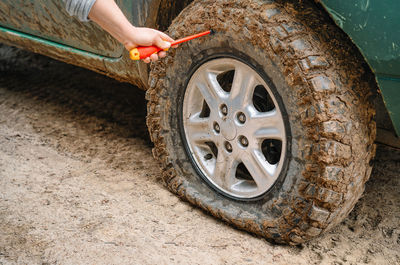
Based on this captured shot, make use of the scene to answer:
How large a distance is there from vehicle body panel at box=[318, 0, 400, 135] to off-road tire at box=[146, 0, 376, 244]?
16 cm

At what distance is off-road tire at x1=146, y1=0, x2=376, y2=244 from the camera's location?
1712 mm

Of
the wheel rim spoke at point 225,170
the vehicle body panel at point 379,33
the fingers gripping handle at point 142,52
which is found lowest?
the wheel rim spoke at point 225,170

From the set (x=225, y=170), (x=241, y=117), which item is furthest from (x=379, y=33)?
(x=225, y=170)

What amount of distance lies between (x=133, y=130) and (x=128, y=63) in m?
0.78

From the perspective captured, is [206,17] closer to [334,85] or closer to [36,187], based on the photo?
[334,85]

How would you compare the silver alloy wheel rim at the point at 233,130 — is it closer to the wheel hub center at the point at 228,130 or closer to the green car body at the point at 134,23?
Result: the wheel hub center at the point at 228,130

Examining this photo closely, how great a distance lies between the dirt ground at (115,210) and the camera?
1889 millimetres

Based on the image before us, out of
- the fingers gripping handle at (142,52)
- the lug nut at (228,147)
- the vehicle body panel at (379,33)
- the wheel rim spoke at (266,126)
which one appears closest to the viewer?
the vehicle body panel at (379,33)

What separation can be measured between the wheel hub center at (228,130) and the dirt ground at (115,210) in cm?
42

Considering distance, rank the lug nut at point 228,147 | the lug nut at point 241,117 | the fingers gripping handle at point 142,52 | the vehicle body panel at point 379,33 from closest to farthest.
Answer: the vehicle body panel at point 379,33, the fingers gripping handle at point 142,52, the lug nut at point 241,117, the lug nut at point 228,147

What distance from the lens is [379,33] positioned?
1.49 meters

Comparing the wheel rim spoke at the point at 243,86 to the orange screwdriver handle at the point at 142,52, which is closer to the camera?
the orange screwdriver handle at the point at 142,52

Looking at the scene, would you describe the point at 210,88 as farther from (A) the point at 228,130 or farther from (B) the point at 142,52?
(B) the point at 142,52

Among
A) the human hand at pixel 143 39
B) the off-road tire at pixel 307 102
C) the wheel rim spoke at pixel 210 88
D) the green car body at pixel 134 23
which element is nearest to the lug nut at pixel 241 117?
the wheel rim spoke at pixel 210 88
